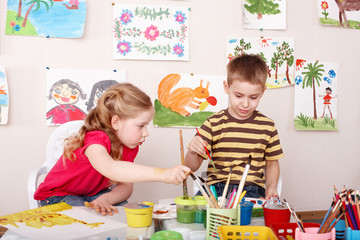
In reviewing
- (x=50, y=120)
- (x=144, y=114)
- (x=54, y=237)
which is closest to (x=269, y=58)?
(x=144, y=114)

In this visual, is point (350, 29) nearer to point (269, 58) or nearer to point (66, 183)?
point (269, 58)

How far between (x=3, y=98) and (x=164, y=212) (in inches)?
46.6

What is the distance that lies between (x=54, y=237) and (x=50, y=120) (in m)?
1.15

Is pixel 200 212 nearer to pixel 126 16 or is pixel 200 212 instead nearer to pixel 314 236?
pixel 314 236

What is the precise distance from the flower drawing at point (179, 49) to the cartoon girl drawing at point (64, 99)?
1.69 ft

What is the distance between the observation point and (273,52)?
6.34ft

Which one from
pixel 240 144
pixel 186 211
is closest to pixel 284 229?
pixel 186 211

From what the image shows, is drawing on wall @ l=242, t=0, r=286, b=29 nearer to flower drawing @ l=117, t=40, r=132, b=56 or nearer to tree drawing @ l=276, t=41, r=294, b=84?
tree drawing @ l=276, t=41, r=294, b=84

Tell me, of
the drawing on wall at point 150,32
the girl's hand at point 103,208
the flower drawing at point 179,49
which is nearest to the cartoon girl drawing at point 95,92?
the drawing on wall at point 150,32

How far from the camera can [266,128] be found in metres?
1.39

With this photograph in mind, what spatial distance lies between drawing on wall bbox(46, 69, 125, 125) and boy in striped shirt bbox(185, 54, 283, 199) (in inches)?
25.4

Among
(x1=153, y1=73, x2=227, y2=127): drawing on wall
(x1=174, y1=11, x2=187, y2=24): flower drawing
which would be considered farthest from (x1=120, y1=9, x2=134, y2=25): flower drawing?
(x1=153, y1=73, x2=227, y2=127): drawing on wall

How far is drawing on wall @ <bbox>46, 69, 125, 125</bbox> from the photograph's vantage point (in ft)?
5.69

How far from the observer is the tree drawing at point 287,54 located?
6.37 feet
